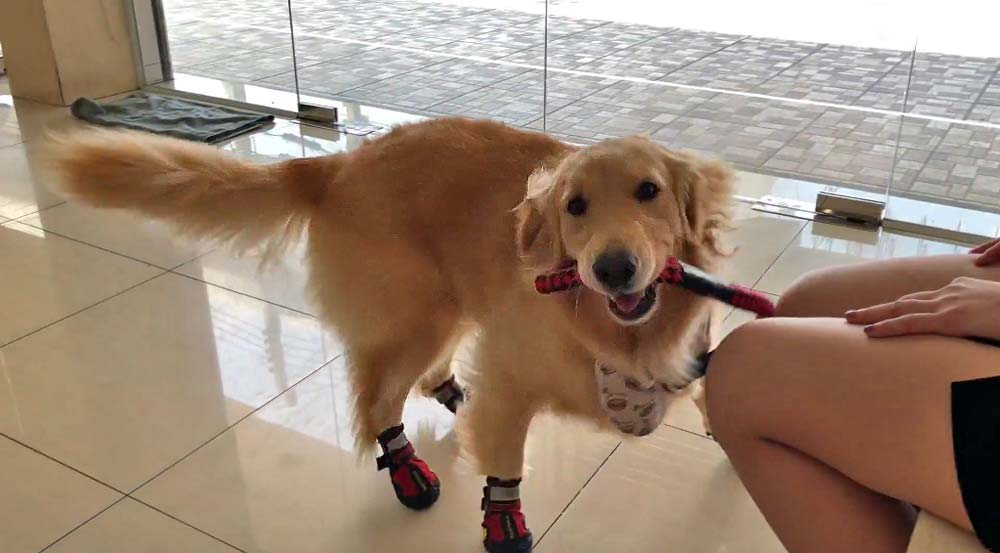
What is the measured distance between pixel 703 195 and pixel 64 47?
369 centimetres

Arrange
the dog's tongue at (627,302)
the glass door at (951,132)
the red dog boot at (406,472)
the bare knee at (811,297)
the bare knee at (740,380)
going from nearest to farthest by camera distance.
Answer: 1. the bare knee at (740,380)
2. the dog's tongue at (627,302)
3. the bare knee at (811,297)
4. the red dog boot at (406,472)
5. the glass door at (951,132)

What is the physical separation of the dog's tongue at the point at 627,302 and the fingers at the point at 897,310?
262mm


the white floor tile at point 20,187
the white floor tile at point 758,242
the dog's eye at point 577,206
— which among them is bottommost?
the white floor tile at point 758,242

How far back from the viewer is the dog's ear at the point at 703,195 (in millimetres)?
1159

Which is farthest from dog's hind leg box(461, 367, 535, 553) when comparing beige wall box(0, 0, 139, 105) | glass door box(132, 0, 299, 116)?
beige wall box(0, 0, 139, 105)

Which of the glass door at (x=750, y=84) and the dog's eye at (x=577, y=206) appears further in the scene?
the glass door at (x=750, y=84)

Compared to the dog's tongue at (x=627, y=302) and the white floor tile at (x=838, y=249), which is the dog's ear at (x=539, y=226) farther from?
the white floor tile at (x=838, y=249)

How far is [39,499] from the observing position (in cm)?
154

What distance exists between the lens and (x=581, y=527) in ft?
4.83

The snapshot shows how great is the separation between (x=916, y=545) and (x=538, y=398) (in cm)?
61

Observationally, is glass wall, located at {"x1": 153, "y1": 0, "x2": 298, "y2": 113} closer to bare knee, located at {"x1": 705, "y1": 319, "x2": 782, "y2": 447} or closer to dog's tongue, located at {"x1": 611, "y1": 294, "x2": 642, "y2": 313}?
dog's tongue, located at {"x1": 611, "y1": 294, "x2": 642, "y2": 313}

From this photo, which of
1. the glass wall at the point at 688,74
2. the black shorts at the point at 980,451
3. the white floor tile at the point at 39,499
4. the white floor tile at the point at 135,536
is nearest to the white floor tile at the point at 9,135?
the glass wall at the point at 688,74

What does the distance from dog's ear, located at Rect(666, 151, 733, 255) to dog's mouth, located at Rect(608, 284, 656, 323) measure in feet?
0.38

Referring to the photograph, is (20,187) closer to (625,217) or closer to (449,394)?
(449,394)
